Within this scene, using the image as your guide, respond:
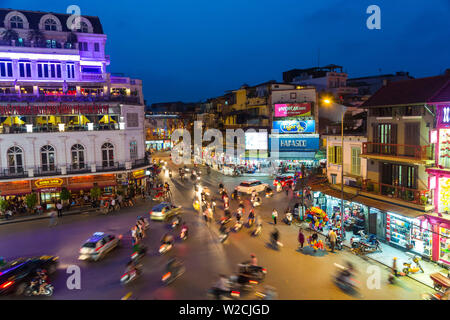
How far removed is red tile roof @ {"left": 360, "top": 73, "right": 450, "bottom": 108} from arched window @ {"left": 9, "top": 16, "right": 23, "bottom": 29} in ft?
117

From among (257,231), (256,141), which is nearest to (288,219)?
(257,231)

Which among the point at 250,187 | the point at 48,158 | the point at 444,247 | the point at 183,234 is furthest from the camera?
the point at 250,187

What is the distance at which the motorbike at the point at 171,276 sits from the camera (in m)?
15.0

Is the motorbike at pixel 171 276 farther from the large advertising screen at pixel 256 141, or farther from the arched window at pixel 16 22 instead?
the arched window at pixel 16 22

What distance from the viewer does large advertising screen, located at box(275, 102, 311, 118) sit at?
43.8 meters

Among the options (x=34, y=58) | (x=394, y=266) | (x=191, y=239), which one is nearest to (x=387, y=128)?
(x=394, y=266)

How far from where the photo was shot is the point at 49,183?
3097 cm

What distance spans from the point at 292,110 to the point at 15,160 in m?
32.4

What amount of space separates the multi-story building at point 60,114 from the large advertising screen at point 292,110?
18714mm

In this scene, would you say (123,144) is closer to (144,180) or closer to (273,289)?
(144,180)

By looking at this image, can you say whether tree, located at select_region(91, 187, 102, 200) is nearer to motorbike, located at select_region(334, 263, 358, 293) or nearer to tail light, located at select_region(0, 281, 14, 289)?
tail light, located at select_region(0, 281, 14, 289)

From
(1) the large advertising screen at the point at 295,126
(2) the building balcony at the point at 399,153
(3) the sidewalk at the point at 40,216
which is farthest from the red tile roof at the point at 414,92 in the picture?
(3) the sidewalk at the point at 40,216

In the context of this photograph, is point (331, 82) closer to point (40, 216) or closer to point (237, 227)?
point (237, 227)

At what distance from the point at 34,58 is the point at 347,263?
119 feet
